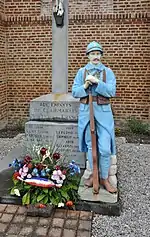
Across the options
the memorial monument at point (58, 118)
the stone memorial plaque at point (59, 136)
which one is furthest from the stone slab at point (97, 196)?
the stone memorial plaque at point (59, 136)

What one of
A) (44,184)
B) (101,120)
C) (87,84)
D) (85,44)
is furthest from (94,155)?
(85,44)

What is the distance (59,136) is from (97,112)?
110cm

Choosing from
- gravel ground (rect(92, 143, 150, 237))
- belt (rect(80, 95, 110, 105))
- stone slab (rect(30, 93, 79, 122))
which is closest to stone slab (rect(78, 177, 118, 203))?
gravel ground (rect(92, 143, 150, 237))

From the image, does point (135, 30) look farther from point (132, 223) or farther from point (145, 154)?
point (132, 223)

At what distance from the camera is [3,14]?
796 cm

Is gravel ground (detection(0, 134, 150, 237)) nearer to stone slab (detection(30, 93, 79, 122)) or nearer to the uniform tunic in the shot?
the uniform tunic

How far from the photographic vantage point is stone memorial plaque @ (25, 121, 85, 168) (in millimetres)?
4273

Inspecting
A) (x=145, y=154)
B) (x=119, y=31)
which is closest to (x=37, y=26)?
(x=119, y=31)

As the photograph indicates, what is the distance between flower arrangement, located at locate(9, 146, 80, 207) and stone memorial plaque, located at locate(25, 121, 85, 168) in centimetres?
75

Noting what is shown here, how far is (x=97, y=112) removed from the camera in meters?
3.40

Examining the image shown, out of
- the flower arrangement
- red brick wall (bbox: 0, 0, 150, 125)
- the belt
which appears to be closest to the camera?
the flower arrangement

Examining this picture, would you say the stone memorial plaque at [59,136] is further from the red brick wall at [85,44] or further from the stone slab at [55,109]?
the red brick wall at [85,44]

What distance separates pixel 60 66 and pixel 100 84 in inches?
56.0

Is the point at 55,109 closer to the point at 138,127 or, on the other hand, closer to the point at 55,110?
the point at 55,110
